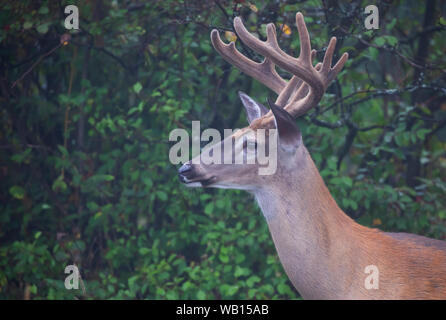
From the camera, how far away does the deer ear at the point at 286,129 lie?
284cm

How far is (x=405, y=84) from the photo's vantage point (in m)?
4.71

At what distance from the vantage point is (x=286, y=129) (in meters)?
2.90

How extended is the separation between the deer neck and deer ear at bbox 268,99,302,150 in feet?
0.37

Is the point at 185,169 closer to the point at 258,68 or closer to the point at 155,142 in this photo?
the point at 258,68

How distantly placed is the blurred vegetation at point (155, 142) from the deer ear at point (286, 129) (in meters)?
1.58

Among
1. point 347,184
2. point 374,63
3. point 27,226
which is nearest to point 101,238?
point 27,226

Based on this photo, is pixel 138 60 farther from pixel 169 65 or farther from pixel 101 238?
pixel 101 238

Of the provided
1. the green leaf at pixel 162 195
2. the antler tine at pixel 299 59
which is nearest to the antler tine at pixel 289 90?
the antler tine at pixel 299 59

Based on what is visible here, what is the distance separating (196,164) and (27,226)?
2.85 meters

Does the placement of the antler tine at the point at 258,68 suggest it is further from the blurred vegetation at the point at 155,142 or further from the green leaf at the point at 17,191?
the green leaf at the point at 17,191

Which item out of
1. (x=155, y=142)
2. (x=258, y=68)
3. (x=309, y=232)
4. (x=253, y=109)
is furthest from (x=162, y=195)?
(x=309, y=232)

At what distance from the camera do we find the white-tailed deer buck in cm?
289

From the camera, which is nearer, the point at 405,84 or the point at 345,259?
the point at 345,259

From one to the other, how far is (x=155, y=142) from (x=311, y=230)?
2.30m
